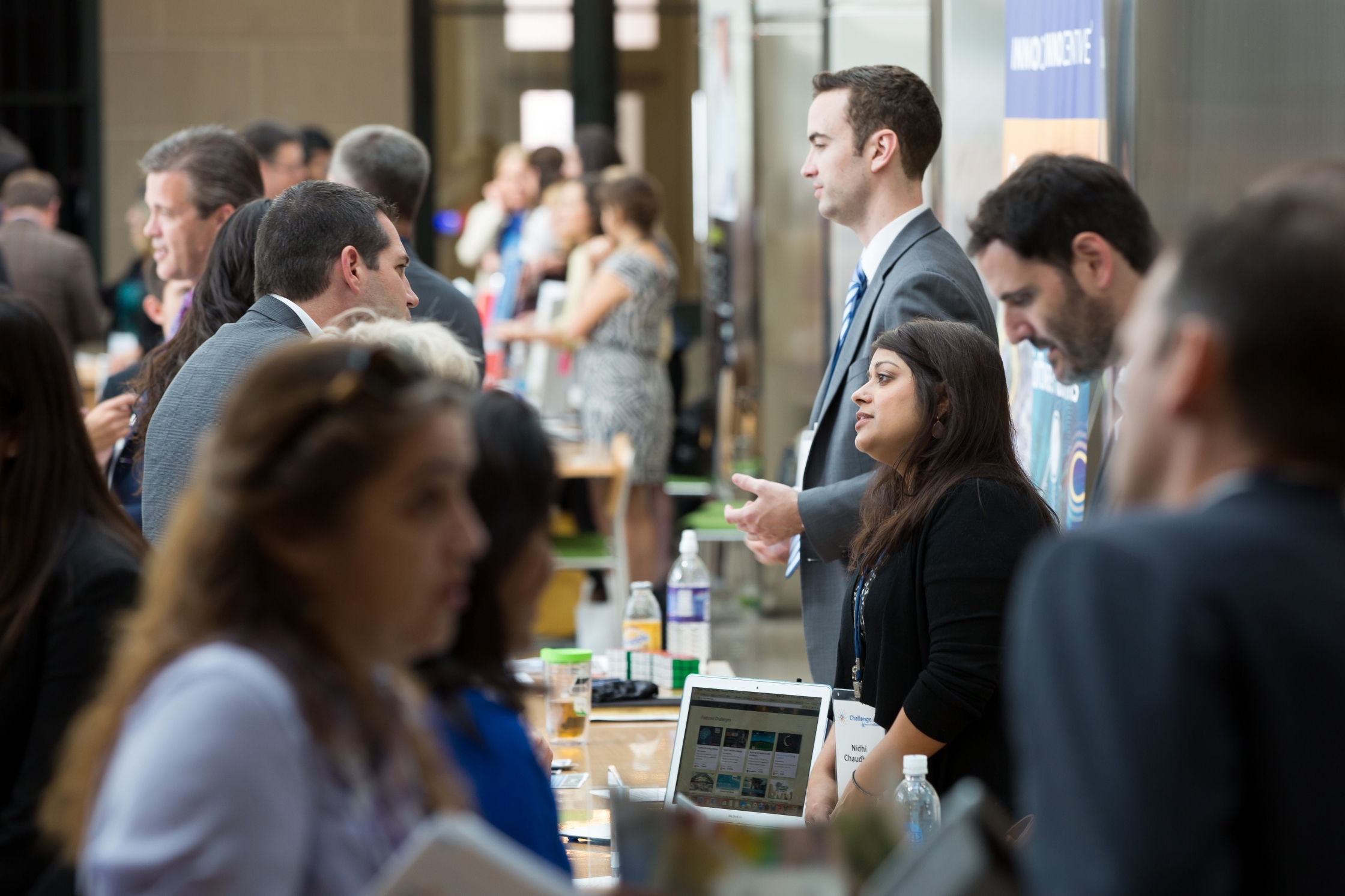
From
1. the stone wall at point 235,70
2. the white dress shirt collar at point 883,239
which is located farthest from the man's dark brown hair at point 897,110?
the stone wall at point 235,70

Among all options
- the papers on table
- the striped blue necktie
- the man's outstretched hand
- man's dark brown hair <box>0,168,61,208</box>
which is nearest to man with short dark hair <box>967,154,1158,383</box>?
the striped blue necktie

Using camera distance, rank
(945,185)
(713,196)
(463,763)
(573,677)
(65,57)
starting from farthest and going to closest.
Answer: (65,57) < (713,196) < (945,185) < (573,677) < (463,763)

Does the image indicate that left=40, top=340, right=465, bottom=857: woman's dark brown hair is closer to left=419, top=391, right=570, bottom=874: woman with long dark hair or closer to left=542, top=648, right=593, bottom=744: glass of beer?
left=419, top=391, right=570, bottom=874: woman with long dark hair

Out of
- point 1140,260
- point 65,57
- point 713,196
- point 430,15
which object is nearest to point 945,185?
point 1140,260

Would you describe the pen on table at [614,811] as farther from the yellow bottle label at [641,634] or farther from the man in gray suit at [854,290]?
the yellow bottle label at [641,634]

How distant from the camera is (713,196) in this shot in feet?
28.8

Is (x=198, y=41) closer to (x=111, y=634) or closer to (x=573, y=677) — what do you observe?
(x=573, y=677)

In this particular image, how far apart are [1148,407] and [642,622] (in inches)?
99.6

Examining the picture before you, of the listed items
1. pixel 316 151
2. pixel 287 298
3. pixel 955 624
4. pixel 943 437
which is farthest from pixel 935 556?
pixel 316 151

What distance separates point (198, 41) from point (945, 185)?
8.46 m

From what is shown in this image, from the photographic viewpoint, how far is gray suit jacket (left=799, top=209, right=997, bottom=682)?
9.73ft

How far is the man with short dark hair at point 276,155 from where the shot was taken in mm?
5461

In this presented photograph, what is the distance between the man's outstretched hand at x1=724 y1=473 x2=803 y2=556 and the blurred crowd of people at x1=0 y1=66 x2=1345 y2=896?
31 cm

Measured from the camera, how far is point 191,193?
376 centimetres
